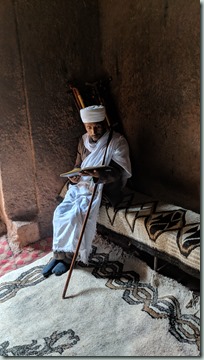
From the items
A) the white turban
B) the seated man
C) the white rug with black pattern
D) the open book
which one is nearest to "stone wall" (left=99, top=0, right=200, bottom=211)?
the seated man

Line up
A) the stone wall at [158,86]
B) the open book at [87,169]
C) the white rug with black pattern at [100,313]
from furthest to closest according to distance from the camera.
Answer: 1. the stone wall at [158,86]
2. the open book at [87,169]
3. the white rug with black pattern at [100,313]

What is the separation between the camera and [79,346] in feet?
6.40

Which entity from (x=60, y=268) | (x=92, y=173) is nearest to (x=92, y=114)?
(x=92, y=173)

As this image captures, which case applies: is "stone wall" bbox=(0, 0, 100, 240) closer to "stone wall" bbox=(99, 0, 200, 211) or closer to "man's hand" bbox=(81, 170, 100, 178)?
"stone wall" bbox=(99, 0, 200, 211)

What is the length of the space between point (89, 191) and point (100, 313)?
1.07m

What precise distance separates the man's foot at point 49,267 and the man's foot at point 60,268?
1.4 inches

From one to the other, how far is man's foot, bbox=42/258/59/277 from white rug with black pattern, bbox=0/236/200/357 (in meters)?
0.04

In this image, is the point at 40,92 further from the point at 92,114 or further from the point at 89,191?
the point at 89,191

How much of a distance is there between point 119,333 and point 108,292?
0.43 metres

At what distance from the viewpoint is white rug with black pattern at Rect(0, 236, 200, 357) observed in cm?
193

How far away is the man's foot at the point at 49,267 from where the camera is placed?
268cm

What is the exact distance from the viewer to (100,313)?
2225 millimetres

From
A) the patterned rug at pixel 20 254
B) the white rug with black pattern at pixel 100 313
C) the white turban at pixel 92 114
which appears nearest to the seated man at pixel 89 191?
the white turban at pixel 92 114

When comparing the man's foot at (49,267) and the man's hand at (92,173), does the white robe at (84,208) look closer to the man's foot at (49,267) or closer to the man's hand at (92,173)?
the man's foot at (49,267)
